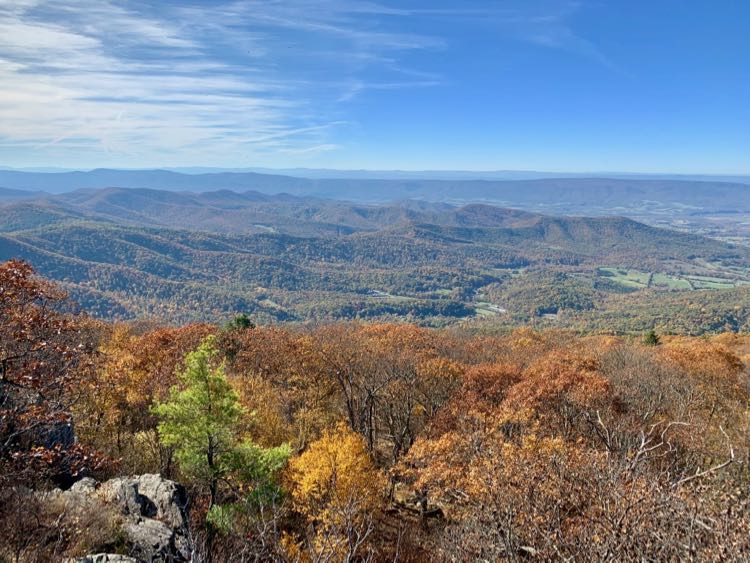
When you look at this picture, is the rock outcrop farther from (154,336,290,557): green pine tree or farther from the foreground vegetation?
(154,336,290,557): green pine tree

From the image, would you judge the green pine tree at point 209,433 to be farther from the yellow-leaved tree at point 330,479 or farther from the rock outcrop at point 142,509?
the yellow-leaved tree at point 330,479

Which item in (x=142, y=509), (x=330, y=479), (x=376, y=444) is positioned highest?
(x=142, y=509)

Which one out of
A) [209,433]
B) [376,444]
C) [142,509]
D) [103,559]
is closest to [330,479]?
[209,433]

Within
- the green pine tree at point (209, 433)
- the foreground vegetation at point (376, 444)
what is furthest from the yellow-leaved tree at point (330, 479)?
the green pine tree at point (209, 433)

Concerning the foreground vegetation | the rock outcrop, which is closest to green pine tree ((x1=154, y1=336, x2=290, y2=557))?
the foreground vegetation

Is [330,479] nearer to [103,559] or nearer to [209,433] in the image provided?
[209,433]

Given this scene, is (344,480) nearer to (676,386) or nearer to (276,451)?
(276,451)
